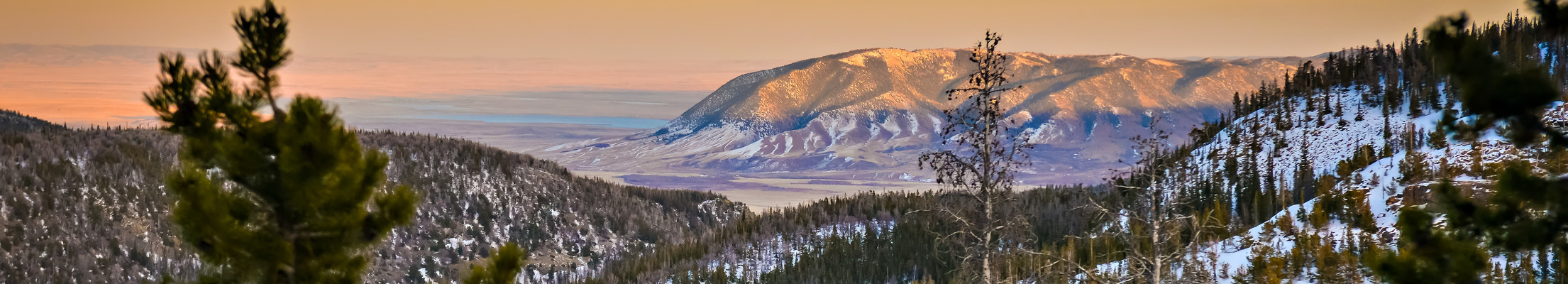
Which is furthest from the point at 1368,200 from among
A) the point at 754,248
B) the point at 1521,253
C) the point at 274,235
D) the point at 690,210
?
the point at 690,210

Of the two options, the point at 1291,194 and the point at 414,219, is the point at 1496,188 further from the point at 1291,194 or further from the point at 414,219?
the point at 414,219

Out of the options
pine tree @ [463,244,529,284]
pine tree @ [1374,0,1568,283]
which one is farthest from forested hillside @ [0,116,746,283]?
pine tree @ [1374,0,1568,283]

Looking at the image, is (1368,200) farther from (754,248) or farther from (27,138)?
(27,138)

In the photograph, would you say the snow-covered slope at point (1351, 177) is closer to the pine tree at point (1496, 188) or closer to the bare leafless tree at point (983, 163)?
the bare leafless tree at point (983, 163)

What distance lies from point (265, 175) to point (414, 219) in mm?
129364

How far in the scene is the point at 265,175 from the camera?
14695mm

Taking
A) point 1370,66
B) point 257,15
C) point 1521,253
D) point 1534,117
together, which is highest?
point 1370,66

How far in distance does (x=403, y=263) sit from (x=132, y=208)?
3081cm

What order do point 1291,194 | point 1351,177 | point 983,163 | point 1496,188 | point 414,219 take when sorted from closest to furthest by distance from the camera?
point 1496,188, point 983,163, point 1351,177, point 1291,194, point 414,219

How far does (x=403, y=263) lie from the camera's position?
126 m

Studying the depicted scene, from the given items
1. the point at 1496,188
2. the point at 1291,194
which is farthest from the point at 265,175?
the point at 1291,194

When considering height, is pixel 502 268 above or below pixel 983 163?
below

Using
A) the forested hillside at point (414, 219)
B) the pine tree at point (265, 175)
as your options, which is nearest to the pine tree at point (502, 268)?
the pine tree at point (265, 175)

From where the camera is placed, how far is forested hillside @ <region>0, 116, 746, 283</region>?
10562cm
